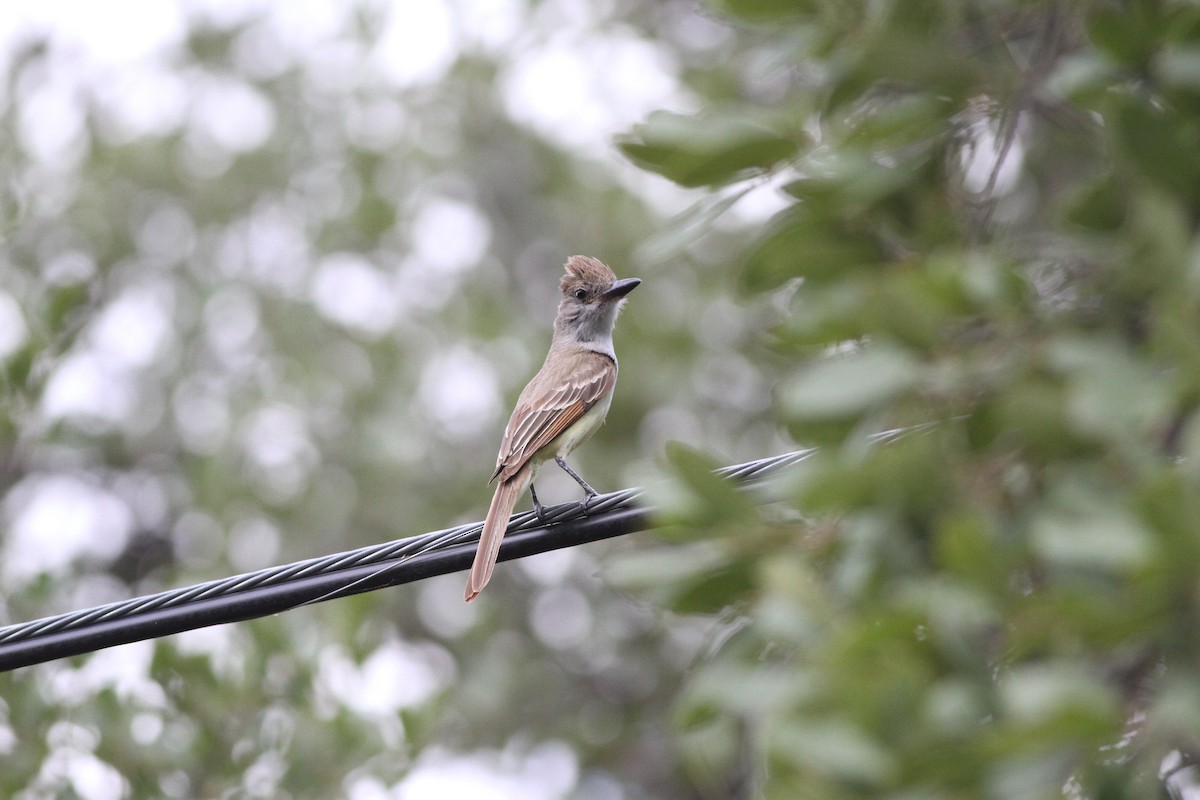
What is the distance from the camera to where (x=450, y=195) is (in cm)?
1440

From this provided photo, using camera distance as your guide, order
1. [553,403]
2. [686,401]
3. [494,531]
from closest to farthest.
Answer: [494,531], [553,403], [686,401]

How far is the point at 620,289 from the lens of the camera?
749cm

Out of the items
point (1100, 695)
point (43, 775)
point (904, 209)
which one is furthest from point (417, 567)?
point (43, 775)

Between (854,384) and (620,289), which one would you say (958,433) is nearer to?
(854,384)

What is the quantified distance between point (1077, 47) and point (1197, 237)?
783mm

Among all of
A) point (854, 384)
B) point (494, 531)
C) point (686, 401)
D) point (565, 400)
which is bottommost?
point (686, 401)

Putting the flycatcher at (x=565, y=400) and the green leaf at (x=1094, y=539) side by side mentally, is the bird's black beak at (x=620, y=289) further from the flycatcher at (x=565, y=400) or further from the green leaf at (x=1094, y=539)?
the green leaf at (x=1094, y=539)

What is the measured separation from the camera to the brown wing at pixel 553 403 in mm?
6047

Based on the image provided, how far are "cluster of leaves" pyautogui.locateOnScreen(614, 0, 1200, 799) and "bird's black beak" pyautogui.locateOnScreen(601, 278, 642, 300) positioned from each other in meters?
4.72

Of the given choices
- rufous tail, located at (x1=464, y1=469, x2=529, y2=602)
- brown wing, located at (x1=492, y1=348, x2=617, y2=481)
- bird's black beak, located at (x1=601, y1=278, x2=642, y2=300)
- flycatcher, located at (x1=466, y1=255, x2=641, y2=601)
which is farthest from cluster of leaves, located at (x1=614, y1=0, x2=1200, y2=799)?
bird's black beak, located at (x1=601, y1=278, x2=642, y2=300)

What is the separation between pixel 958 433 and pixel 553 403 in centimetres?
438

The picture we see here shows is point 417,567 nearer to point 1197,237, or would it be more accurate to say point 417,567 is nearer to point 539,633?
point 1197,237

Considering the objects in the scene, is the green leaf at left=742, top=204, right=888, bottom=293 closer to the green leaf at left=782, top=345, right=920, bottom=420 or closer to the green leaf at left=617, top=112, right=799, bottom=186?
the green leaf at left=617, top=112, right=799, bottom=186

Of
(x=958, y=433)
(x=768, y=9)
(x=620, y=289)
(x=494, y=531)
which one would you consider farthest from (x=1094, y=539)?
(x=620, y=289)
